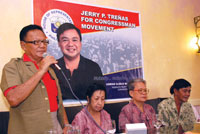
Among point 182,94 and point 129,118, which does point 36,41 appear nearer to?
point 129,118

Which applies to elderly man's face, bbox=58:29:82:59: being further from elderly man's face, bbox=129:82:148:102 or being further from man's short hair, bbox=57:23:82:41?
elderly man's face, bbox=129:82:148:102

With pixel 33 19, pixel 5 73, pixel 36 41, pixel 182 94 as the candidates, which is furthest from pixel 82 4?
pixel 182 94

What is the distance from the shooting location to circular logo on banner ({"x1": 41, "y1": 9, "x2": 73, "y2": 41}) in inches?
117

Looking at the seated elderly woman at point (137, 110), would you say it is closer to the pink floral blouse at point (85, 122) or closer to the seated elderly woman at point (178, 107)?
the seated elderly woman at point (178, 107)

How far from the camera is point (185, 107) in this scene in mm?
3459

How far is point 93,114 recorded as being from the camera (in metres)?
2.80

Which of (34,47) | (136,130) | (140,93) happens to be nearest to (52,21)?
(34,47)

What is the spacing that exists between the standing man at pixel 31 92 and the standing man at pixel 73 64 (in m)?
0.82

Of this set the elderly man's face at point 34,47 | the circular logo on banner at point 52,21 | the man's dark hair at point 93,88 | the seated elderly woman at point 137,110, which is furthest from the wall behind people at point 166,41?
the elderly man's face at point 34,47

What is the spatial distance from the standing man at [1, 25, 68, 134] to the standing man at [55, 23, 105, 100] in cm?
82

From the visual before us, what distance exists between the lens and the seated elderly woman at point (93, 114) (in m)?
2.55

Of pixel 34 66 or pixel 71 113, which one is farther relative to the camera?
pixel 71 113

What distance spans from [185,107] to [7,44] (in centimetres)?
260

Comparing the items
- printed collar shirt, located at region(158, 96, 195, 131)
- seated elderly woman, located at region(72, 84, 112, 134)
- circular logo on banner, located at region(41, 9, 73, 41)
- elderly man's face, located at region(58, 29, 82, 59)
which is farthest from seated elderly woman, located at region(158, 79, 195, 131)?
circular logo on banner, located at region(41, 9, 73, 41)
